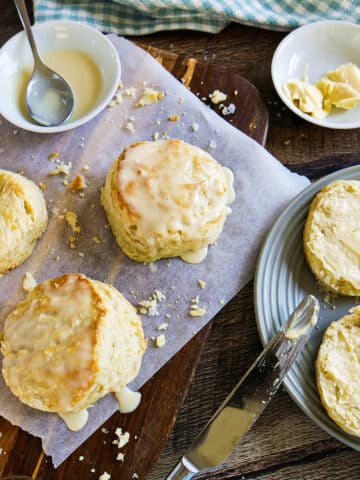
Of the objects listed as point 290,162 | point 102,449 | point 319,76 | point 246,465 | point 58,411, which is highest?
point 319,76

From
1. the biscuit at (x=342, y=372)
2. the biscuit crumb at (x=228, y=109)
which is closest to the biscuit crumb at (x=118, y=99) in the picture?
the biscuit crumb at (x=228, y=109)

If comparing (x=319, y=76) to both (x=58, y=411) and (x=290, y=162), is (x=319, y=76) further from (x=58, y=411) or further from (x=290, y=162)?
(x=58, y=411)

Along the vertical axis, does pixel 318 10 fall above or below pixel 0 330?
above

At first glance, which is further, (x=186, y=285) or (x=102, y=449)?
(x=186, y=285)

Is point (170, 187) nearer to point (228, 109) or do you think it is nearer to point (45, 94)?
point (228, 109)

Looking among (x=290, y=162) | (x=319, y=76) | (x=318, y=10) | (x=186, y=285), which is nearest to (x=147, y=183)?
(x=186, y=285)

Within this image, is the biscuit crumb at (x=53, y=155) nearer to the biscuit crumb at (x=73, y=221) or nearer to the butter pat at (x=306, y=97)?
the biscuit crumb at (x=73, y=221)

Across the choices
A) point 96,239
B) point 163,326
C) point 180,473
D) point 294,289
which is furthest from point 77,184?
point 180,473
